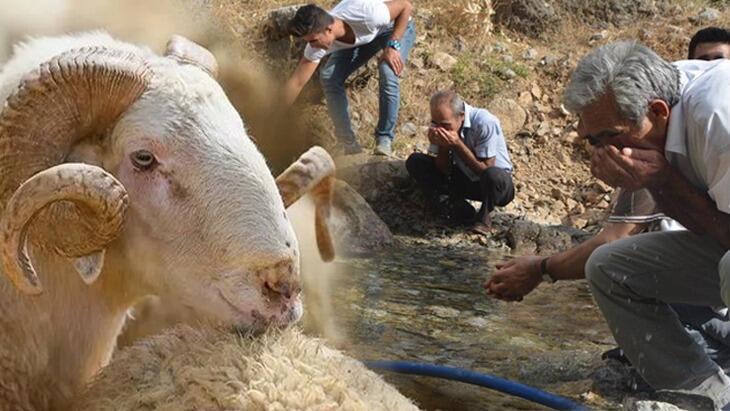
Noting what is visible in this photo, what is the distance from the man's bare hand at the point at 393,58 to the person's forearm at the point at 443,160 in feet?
3.34

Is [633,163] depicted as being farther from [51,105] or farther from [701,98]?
[51,105]

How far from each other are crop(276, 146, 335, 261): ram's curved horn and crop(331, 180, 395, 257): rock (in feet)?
16.5

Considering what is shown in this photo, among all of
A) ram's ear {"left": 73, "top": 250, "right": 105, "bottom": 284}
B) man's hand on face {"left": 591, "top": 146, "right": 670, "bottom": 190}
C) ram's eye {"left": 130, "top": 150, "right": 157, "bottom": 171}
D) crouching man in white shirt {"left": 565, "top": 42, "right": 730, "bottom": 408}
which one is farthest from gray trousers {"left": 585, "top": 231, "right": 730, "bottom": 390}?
ram's ear {"left": 73, "top": 250, "right": 105, "bottom": 284}

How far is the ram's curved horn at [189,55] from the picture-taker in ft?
12.5

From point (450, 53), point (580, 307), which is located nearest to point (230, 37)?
point (450, 53)

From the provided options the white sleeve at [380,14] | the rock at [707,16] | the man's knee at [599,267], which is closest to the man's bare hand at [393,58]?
the white sleeve at [380,14]

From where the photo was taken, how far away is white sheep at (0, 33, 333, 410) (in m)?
3.13

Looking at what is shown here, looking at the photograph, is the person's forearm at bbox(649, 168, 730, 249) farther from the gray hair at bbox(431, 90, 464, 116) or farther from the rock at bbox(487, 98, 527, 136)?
the rock at bbox(487, 98, 527, 136)

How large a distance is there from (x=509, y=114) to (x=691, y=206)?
1009cm

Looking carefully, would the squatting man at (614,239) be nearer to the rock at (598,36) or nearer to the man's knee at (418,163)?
the man's knee at (418,163)

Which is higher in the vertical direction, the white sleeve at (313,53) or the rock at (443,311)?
the white sleeve at (313,53)

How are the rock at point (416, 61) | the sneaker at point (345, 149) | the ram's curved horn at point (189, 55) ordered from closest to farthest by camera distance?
the ram's curved horn at point (189, 55) → the sneaker at point (345, 149) → the rock at point (416, 61)

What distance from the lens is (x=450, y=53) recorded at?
15367 millimetres

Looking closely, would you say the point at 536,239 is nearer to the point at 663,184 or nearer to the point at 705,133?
the point at 663,184
